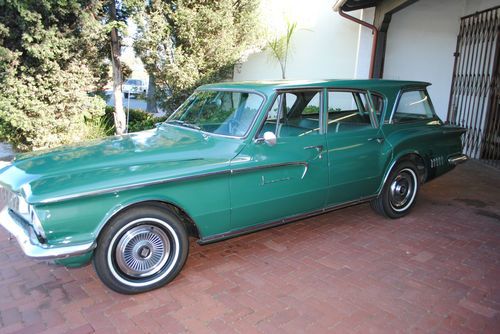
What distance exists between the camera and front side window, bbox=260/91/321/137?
3891mm

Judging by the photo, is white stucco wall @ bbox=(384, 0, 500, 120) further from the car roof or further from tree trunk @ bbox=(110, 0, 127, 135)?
tree trunk @ bbox=(110, 0, 127, 135)

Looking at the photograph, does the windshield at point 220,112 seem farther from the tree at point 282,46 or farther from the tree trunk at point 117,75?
the tree at point 282,46

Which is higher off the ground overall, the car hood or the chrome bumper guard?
the car hood

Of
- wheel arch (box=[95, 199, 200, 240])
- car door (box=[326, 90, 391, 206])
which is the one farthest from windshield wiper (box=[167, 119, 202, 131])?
car door (box=[326, 90, 391, 206])

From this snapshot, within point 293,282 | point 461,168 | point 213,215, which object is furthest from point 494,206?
point 213,215

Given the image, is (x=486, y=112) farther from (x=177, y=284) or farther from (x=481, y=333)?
(x=177, y=284)

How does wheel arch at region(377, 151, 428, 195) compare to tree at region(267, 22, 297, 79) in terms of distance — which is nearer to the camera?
wheel arch at region(377, 151, 428, 195)

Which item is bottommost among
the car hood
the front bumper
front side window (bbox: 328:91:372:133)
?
the front bumper

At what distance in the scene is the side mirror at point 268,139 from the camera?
359cm

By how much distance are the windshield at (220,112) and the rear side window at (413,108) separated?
2.02 metres

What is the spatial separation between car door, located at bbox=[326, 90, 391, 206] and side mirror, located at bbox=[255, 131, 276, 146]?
80 cm

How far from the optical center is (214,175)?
3.40 meters

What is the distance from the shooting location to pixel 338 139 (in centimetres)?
423

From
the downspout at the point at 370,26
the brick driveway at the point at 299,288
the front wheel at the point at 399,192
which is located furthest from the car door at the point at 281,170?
the downspout at the point at 370,26
